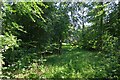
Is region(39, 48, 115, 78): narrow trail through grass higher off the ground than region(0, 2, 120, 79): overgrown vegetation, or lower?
lower

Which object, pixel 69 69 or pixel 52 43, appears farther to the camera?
pixel 52 43

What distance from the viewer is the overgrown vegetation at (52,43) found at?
3.48 m

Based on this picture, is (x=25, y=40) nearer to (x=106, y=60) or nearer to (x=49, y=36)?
(x=49, y=36)

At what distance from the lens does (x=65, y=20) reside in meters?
5.63

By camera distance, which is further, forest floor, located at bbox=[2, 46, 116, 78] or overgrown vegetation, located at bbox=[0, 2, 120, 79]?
forest floor, located at bbox=[2, 46, 116, 78]

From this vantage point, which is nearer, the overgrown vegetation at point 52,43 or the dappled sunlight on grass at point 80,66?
the overgrown vegetation at point 52,43

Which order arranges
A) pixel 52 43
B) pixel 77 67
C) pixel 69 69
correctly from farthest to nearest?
pixel 52 43 → pixel 77 67 → pixel 69 69

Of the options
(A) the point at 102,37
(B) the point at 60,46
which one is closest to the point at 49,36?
(B) the point at 60,46

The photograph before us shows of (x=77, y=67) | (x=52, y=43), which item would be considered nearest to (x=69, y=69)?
(x=77, y=67)

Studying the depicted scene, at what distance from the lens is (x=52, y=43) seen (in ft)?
17.4

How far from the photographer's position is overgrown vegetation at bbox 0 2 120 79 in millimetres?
3477

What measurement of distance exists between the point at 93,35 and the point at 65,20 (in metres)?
0.91

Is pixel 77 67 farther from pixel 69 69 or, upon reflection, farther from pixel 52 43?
pixel 52 43

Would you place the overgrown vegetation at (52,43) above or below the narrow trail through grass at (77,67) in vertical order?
above
